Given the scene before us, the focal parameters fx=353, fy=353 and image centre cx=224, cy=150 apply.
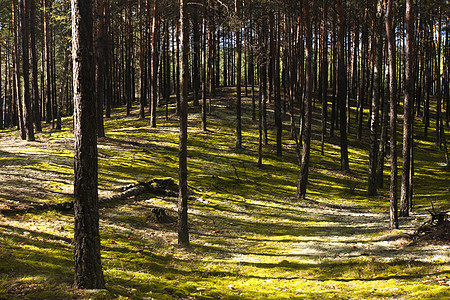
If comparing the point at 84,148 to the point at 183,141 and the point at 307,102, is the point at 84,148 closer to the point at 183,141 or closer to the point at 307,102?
the point at 183,141

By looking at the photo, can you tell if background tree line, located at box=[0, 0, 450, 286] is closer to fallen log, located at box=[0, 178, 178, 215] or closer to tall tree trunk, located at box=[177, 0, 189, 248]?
tall tree trunk, located at box=[177, 0, 189, 248]

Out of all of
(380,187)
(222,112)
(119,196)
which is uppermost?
(222,112)

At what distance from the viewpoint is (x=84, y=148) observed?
7.02m

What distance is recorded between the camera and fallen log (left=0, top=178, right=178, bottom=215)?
12372 mm

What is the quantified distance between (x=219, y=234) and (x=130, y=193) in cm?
513

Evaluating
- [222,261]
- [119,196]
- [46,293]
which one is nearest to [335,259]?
[222,261]

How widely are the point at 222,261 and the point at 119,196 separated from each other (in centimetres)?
675

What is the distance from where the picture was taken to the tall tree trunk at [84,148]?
697cm

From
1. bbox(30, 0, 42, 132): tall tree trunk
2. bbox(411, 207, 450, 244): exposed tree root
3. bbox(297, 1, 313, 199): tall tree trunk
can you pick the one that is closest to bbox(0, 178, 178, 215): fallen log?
bbox(297, 1, 313, 199): tall tree trunk

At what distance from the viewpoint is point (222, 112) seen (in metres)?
42.2

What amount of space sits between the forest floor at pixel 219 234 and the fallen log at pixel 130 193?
0.87 ft

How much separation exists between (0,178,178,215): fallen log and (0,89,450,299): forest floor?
26 centimetres

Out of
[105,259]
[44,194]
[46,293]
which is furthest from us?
[44,194]

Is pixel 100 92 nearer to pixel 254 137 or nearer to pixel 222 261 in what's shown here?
pixel 254 137
